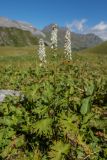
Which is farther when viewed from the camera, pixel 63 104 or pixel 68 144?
pixel 63 104

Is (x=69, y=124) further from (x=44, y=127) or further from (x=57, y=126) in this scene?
(x=44, y=127)

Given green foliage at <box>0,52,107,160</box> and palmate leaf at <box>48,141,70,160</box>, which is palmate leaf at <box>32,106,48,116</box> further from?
palmate leaf at <box>48,141,70,160</box>

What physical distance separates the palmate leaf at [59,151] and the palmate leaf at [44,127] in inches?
9.9

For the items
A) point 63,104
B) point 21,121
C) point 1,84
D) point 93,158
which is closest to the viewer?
point 93,158

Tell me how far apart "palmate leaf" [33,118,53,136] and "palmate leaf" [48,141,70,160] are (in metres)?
0.25

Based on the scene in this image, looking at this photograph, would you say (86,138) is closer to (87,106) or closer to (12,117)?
(87,106)

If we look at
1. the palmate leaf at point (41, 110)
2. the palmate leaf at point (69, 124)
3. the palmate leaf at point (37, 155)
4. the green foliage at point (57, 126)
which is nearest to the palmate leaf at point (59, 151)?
the green foliage at point (57, 126)

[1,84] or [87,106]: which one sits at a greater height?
[87,106]

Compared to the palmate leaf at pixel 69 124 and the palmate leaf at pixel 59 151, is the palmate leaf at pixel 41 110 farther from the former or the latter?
the palmate leaf at pixel 59 151

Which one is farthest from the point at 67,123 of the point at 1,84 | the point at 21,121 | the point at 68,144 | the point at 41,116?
the point at 1,84

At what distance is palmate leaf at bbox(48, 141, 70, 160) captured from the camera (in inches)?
191

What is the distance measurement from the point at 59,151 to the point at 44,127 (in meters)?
0.45

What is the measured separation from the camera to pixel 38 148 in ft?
18.2

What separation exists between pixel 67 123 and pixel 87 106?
37cm
